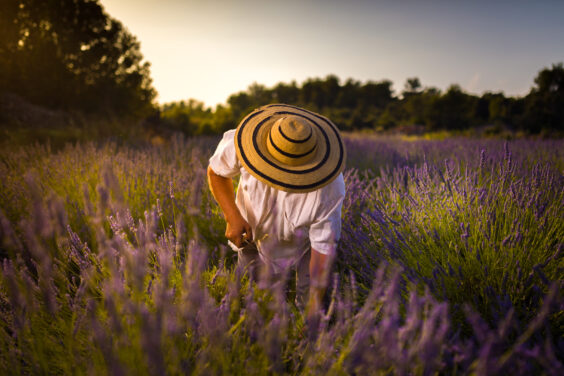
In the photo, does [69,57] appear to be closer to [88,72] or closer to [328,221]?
[88,72]

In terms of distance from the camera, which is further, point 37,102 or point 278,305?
point 37,102

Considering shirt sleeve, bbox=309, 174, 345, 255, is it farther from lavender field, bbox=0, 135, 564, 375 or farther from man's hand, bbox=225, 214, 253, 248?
man's hand, bbox=225, 214, 253, 248

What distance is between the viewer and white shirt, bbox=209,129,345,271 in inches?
53.5

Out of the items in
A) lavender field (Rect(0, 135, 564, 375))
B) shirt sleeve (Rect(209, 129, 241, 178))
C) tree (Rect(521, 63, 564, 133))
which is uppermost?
tree (Rect(521, 63, 564, 133))

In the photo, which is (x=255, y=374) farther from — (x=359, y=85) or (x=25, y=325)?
(x=359, y=85)

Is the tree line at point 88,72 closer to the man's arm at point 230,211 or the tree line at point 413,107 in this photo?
the tree line at point 413,107

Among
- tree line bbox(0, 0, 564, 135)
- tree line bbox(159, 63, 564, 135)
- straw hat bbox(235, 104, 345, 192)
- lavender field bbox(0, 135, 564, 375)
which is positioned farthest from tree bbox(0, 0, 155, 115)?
straw hat bbox(235, 104, 345, 192)

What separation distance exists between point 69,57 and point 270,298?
59.8ft

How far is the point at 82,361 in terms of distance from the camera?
930 millimetres

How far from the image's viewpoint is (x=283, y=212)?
5.06ft

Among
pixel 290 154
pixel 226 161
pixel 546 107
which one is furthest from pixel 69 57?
pixel 546 107

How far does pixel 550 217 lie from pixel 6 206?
3850 millimetres

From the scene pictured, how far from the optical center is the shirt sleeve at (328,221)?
1.32 meters

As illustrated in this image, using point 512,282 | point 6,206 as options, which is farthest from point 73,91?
point 512,282
